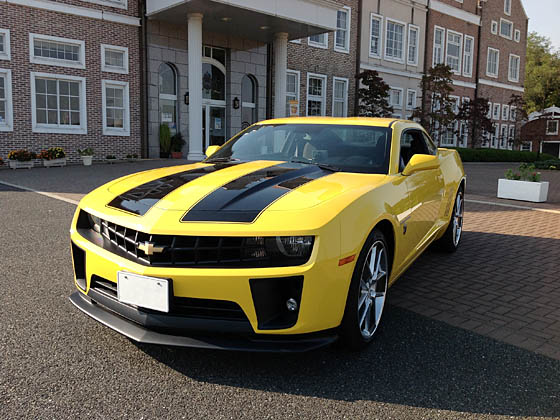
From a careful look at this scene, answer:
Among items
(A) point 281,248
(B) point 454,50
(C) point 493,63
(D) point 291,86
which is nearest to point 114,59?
(D) point 291,86

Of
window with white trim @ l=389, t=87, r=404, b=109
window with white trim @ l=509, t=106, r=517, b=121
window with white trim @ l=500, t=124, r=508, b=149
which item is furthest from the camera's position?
window with white trim @ l=509, t=106, r=517, b=121

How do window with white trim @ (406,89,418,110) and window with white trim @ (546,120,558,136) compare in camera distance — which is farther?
window with white trim @ (546,120,558,136)

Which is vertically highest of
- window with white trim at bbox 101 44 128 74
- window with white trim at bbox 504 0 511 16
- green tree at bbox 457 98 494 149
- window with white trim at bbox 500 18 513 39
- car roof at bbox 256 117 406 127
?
window with white trim at bbox 504 0 511 16

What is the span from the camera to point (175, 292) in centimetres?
270

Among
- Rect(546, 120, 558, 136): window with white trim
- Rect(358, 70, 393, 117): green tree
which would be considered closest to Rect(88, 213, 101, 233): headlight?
Rect(358, 70, 393, 117): green tree

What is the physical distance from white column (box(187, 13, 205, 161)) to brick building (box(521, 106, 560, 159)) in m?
26.4

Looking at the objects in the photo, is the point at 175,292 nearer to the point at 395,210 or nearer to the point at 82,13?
the point at 395,210

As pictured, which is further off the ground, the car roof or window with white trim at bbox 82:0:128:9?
window with white trim at bbox 82:0:128:9

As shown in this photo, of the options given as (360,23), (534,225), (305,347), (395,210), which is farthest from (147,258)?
(360,23)

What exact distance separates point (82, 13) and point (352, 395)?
19204 mm

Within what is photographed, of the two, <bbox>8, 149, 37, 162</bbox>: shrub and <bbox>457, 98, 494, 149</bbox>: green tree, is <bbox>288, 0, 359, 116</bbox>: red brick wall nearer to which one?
<bbox>457, 98, 494, 149</bbox>: green tree

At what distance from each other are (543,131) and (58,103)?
31.5 metres

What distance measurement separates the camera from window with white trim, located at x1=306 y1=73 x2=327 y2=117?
26766 mm

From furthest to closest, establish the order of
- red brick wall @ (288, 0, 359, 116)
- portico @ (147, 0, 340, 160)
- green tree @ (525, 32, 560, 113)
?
green tree @ (525, 32, 560, 113)
red brick wall @ (288, 0, 359, 116)
portico @ (147, 0, 340, 160)
